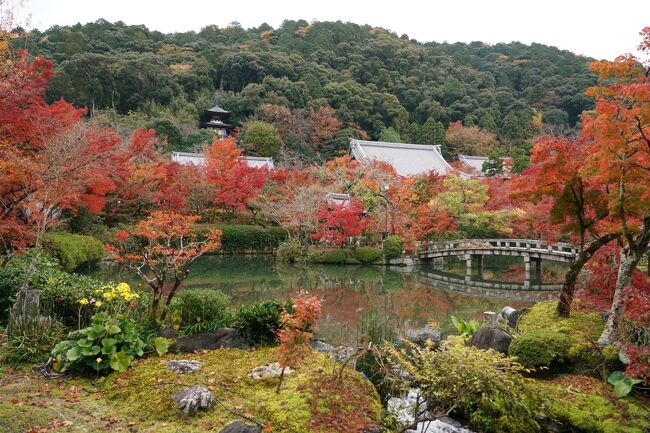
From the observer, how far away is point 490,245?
2005cm

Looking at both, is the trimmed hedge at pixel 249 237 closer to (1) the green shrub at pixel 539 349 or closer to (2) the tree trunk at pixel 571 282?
(2) the tree trunk at pixel 571 282

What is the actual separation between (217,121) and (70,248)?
86.7ft

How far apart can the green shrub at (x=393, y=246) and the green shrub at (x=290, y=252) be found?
3.84 metres

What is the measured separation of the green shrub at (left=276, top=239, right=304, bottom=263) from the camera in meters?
Answer: 21.3

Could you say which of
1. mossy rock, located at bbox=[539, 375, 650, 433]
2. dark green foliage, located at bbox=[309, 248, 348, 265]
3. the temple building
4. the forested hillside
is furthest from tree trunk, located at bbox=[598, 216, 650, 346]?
the temple building

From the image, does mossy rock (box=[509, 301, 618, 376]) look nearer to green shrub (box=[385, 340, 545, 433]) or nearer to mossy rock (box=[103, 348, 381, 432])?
green shrub (box=[385, 340, 545, 433])

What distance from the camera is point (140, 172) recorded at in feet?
62.2

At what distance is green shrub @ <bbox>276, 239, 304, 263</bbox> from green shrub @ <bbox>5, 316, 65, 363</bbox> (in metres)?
15.6

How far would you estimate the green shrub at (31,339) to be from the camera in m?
5.34

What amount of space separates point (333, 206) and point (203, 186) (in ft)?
20.8

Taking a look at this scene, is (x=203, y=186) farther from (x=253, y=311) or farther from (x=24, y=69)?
(x=253, y=311)

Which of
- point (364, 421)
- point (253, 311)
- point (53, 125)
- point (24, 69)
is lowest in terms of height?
point (364, 421)

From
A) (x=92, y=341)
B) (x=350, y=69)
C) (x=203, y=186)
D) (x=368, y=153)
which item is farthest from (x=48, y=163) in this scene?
(x=350, y=69)

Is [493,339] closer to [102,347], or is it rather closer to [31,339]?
[102,347]
